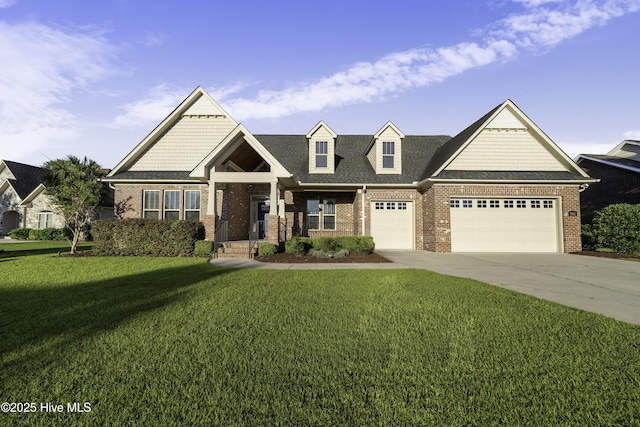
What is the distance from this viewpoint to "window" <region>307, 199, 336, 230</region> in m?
16.6

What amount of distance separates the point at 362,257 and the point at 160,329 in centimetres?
899

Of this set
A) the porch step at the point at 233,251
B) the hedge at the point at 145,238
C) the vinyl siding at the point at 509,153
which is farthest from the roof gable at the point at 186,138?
the vinyl siding at the point at 509,153

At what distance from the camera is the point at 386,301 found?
17.6ft

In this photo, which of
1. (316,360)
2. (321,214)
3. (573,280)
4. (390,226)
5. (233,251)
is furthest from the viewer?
(321,214)

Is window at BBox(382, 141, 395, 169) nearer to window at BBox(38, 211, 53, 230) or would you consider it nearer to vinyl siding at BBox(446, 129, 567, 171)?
vinyl siding at BBox(446, 129, 567, 171)

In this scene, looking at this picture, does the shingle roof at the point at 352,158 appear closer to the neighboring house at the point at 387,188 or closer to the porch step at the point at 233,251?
the neighboring house at the point at 387,188

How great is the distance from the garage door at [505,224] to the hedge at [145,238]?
1259 centimetres

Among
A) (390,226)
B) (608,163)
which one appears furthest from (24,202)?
(608,163)

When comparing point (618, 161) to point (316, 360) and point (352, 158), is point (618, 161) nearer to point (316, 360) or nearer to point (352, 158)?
point (352, 158)

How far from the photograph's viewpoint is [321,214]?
1670 centimetres

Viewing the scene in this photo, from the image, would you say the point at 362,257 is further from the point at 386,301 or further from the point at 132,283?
the point at 132,283

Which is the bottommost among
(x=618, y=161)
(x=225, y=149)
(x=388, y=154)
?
(x=225, y=149)

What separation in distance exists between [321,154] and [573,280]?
12348mm

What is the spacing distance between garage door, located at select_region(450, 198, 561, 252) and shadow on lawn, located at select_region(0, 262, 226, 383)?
41.7 feet
